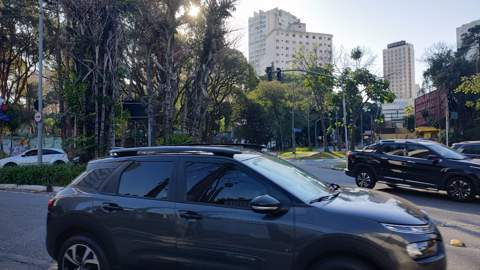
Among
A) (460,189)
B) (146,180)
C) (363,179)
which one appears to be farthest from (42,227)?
(460,189)

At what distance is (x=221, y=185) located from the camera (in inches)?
174

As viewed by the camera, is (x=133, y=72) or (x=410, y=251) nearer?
(x=410, y=251)

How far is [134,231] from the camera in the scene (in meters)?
4.61

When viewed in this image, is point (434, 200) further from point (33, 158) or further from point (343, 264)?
point (33, 158)

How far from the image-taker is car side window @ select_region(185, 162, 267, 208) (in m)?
4.26

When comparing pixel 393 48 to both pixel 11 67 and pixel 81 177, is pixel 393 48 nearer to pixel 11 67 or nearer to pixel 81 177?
pixel 11 67

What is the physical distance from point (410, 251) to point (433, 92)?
6197 centimetres

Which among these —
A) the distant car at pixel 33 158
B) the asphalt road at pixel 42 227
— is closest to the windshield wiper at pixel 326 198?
the asphalt road at pixel 42 227

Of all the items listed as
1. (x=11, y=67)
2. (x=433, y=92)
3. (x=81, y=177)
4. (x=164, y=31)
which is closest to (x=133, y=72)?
(x=11, y=67)

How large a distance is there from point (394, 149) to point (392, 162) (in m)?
0.43

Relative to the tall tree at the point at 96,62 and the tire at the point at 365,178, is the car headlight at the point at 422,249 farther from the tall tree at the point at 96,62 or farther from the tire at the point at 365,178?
the tall tree at the point at 96,62

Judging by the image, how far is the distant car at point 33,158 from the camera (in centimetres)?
2459

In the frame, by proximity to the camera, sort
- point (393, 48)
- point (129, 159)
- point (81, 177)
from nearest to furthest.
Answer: point (129, 159) → point (81, 177) → point (393, 48)

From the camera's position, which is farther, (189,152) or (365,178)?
(365,178)
